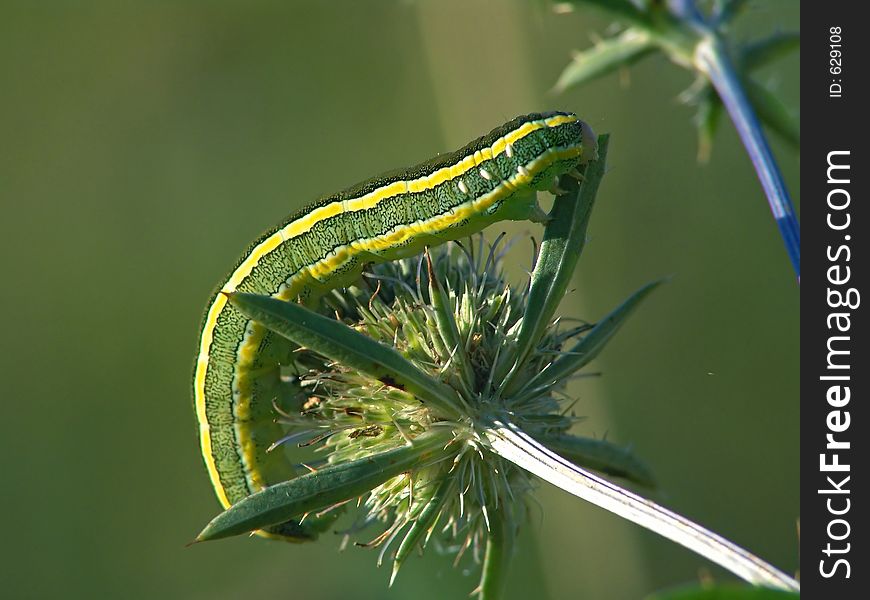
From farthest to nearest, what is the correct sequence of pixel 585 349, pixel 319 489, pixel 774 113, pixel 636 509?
pixel 774 113 → pixel 585 349 → pixel 319 489 → pixel 636 509

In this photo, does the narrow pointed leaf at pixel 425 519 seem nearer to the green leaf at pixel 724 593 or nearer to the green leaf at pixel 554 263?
the green leaf at pixel 554 263

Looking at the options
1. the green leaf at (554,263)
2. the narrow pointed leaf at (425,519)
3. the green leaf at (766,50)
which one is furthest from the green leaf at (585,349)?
the green leaf at (766,50)

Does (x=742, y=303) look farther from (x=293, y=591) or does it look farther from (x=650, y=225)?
(x=293, y=591)

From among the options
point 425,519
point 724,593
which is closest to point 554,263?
point 425,519

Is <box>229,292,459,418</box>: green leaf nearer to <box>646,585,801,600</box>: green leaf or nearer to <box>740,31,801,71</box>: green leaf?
<box>646,585,801,600</box>: green leaf

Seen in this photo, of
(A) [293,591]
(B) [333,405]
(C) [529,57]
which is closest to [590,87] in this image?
(C) [529,57]

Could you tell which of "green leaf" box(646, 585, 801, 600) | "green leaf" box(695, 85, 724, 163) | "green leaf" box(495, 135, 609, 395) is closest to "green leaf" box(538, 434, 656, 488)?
"green leaf" box(495, 135, 609, 395)

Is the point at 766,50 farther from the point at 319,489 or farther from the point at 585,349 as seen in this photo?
the point at 319,489
